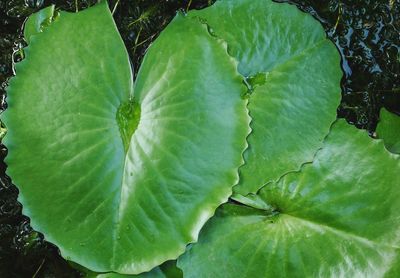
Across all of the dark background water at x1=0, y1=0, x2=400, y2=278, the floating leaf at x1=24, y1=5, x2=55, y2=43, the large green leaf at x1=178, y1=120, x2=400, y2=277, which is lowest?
the large green leaf at x1=178, y1=120, x2=400, y2=277

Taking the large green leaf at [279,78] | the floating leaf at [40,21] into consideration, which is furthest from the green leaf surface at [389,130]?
the floating leaf at [40,21]

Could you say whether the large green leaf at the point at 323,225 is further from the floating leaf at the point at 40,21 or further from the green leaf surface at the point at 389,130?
the floating leaf at the point at 40,21

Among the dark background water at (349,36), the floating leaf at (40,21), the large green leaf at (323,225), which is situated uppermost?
the floating leaf at (40,21)

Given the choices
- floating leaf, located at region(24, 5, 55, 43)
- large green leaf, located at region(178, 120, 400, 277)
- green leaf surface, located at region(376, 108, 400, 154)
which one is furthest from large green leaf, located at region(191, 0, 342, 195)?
floating leaf, located at region(24, 5, 55, 43)

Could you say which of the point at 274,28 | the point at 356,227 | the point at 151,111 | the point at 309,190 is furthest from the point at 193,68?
the point at 356,227

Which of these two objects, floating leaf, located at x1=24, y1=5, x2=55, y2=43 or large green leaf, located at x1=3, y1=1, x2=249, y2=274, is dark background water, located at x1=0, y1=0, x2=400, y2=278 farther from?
large green leaf, located at x1=3, y1=1, x2=249, y2=274

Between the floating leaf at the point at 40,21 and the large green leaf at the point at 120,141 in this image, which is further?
the floating leaf at the point at 40,21
